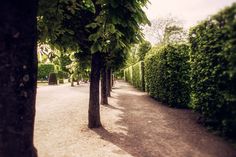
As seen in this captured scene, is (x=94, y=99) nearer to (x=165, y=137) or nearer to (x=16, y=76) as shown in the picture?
(x=165, y=137)

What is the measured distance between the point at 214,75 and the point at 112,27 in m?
3.37

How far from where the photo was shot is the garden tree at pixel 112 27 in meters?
6.00

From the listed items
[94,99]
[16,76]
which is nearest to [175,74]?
[94,99]

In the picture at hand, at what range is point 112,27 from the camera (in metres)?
6.47

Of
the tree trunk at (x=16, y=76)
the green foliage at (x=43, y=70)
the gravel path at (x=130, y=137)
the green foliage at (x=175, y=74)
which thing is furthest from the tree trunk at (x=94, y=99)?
the green foliage at (x=43, y=70)

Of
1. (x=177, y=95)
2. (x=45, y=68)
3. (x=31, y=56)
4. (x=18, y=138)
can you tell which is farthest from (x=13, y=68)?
(x=45, y=68)

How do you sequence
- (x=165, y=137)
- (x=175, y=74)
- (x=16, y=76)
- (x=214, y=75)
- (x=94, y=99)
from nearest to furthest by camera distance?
1. (x=16, y=76)
2. (x=214, y=75)
3. (x=165, y=137)
4. (x=94, y=99)
5. (x=175, y=74)

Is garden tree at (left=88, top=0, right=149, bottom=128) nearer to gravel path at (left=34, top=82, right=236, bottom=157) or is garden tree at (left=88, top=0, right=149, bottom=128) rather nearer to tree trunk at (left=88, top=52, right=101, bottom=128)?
tree trunk at (left=88, top=52, right=101, bottom=128)

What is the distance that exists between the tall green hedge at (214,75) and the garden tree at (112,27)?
78.3 inches

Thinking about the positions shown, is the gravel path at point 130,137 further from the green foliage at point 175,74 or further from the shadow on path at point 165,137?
the green foliage at point 175,74

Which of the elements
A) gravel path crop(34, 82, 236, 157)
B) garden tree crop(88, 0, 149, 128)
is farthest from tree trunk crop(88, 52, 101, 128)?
gravel path crop(34, 82, 236, 157)

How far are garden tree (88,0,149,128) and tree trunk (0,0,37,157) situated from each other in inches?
76.5

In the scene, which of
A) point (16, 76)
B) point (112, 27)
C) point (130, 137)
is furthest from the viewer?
point (130, 137)

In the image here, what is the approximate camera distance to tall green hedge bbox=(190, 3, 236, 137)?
6.57 meters
